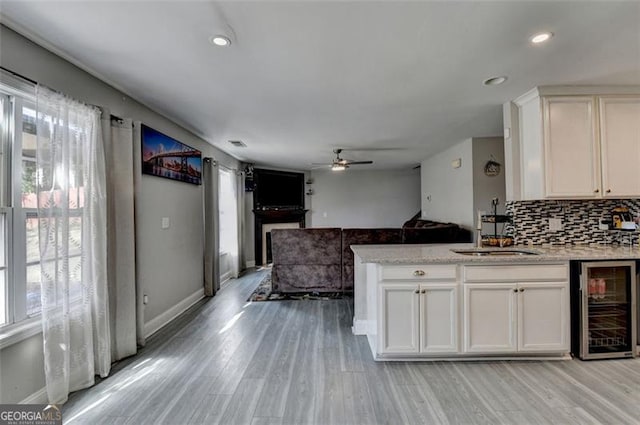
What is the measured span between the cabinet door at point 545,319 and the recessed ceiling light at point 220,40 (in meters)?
2.97

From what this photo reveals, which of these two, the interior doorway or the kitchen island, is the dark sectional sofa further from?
the kitchen island

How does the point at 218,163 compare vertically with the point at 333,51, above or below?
below

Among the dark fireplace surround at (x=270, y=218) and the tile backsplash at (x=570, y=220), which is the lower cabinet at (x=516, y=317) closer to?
the tile backsplash at (x=570, y=220)

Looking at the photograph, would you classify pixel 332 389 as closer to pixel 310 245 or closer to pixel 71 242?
pixel 71 242

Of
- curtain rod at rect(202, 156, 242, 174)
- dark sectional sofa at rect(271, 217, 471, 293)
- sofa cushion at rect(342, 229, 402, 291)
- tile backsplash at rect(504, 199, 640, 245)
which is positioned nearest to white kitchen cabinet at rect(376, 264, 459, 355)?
tile backsplash at rect(504, 199, 640, 245)

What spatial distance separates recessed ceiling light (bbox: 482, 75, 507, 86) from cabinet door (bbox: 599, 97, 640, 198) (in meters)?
1.03

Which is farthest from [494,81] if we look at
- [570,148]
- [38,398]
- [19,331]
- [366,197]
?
[366,197]

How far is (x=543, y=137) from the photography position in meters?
2.70

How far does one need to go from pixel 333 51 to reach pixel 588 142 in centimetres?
253

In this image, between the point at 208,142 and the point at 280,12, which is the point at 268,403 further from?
the point at 208,142

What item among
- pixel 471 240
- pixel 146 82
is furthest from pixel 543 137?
pixel 146 82

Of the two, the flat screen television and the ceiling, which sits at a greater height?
the ceiling

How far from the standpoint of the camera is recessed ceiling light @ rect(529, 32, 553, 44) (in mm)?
1831

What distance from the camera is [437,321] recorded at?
242 cm
